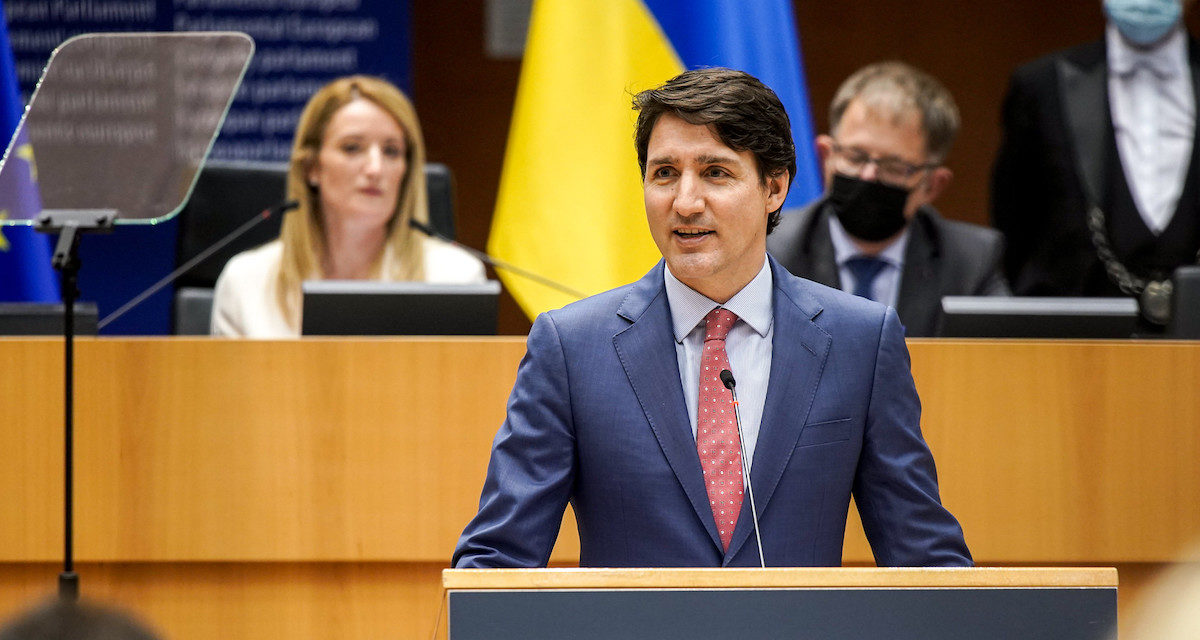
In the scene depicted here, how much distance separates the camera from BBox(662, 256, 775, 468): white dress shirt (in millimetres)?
1899

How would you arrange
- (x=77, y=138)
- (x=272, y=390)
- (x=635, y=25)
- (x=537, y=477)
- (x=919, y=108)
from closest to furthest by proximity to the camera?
(x=537, y=477)
(x=77, y=138)
(x=272, y=390)
(x=919, y=108)
(x=635, y=25)

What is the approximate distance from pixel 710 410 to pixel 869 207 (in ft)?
4.92

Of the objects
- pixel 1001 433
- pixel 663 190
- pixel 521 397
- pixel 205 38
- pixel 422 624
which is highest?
pixel 205 38

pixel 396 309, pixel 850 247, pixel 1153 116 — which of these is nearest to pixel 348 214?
pixel 396 309

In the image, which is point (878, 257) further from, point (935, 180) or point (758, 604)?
point (758, 604)

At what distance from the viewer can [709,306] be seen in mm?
1917

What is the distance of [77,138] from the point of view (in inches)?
91.0

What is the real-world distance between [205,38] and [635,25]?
140 centimetres

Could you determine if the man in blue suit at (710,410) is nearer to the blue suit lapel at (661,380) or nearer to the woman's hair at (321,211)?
the blue suit lapel at (661,380)

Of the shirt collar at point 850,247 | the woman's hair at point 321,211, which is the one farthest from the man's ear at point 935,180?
the woman's hair at point 321,211

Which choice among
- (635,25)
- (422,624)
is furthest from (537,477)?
(635,25)

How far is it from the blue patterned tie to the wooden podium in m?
1.84

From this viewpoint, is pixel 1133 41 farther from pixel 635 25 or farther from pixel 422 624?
pixel 422 624

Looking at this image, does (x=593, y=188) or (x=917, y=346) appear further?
(x=593, y=188)
